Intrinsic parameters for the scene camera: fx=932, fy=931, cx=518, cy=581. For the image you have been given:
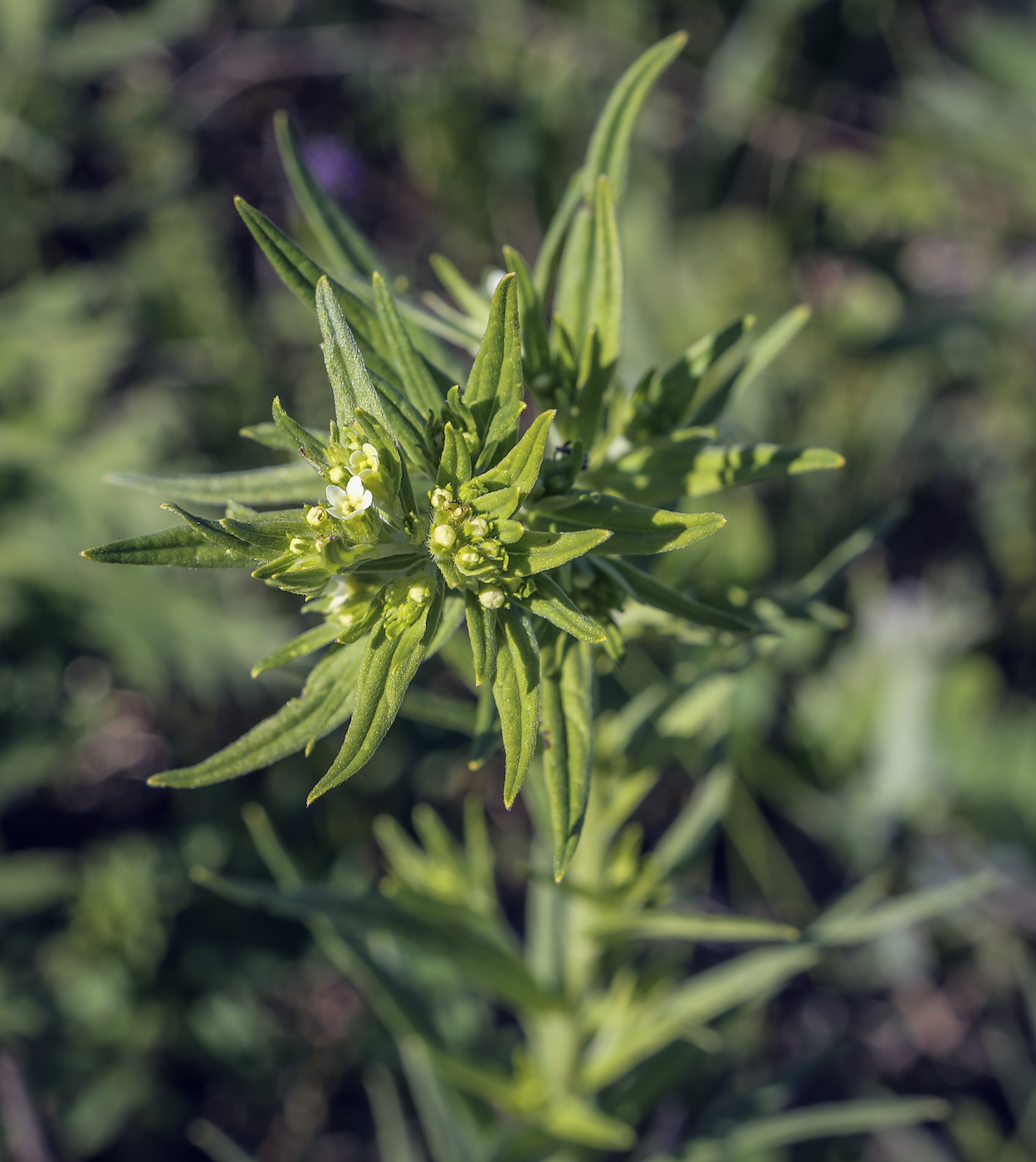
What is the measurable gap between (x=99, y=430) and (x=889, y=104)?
4.55 metres

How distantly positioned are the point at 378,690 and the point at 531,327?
2.19 feet

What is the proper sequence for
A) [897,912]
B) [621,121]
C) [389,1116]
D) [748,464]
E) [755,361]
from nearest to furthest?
1. [748,464]
2. [621,121]
3. [755,361]
4. [897,912]
5. [389,1116]

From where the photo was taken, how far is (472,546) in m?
1.26

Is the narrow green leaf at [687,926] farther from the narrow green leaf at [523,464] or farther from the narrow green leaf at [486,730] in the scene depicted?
the narrow green leaf at [523,464]

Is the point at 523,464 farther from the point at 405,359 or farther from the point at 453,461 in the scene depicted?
the point at 405,359

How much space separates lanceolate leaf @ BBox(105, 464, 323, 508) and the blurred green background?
1.90m

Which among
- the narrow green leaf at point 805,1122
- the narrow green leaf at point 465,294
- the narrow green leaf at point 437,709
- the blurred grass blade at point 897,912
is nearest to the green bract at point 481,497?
the narrow green leaf at point 465,294

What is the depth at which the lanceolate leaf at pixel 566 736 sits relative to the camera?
4.26 feet

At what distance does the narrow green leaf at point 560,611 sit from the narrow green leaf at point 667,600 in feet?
0.60

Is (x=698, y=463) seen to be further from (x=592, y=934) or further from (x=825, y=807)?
(x=825, y=807)

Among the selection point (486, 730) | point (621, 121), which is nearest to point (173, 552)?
point (486, 730)

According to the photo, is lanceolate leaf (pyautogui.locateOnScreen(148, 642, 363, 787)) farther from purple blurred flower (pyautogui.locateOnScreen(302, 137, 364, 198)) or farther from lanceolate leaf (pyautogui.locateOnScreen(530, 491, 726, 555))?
purple blurred flower (pyautogui.locateOnScreen(302, 137, 364, 198))

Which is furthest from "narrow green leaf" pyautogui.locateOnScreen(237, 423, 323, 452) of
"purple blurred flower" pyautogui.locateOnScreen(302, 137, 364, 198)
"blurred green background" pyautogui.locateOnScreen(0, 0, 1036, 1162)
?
"purple blurred flower" pyautogui.locateOnScreen(302, 137, 364, 198)

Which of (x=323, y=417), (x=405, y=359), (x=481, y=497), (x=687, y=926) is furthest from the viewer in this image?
(x=323, y=417)
